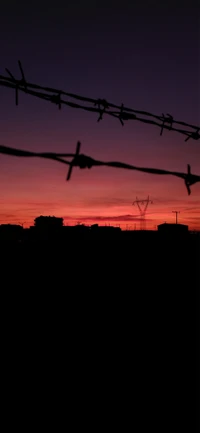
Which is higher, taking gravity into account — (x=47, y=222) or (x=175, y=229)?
(x=47, y=222)

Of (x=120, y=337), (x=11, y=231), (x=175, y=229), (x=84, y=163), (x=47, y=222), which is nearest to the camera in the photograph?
(x=84, y=163)

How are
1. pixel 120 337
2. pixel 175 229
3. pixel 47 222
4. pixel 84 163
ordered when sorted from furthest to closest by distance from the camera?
pixel 47 222 < pixel 175 229 < pixel 120 337 < pixel 84 163

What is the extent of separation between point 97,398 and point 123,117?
9.60 feet

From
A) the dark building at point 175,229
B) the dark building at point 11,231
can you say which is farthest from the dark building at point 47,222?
the dark building at point 175,229

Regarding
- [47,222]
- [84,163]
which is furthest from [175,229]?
[84,163]

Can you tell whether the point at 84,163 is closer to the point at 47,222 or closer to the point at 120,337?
the point at 120,337

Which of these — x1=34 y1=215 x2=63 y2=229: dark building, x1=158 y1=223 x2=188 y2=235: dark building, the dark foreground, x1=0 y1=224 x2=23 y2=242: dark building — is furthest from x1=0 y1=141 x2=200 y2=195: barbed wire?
x1=0 y1=224 x2=23 y2=242: dark building

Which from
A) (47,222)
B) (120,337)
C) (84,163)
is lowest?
(120,337)

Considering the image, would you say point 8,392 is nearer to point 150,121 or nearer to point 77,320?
point 77,320

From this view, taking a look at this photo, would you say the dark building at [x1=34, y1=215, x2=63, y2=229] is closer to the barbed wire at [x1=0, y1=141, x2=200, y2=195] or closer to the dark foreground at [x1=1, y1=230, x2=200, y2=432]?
the dark foreground at [x1=1, y1=230, x2=200, y2=432]

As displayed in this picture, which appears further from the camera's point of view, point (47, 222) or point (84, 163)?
point (47, 222)

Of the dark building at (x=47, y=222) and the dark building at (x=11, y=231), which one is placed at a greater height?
the dark building at (x=47, y=222)

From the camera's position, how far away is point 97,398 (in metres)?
3.54

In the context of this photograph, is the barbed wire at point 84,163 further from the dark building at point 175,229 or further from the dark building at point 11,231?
the dark building at point 11,231
